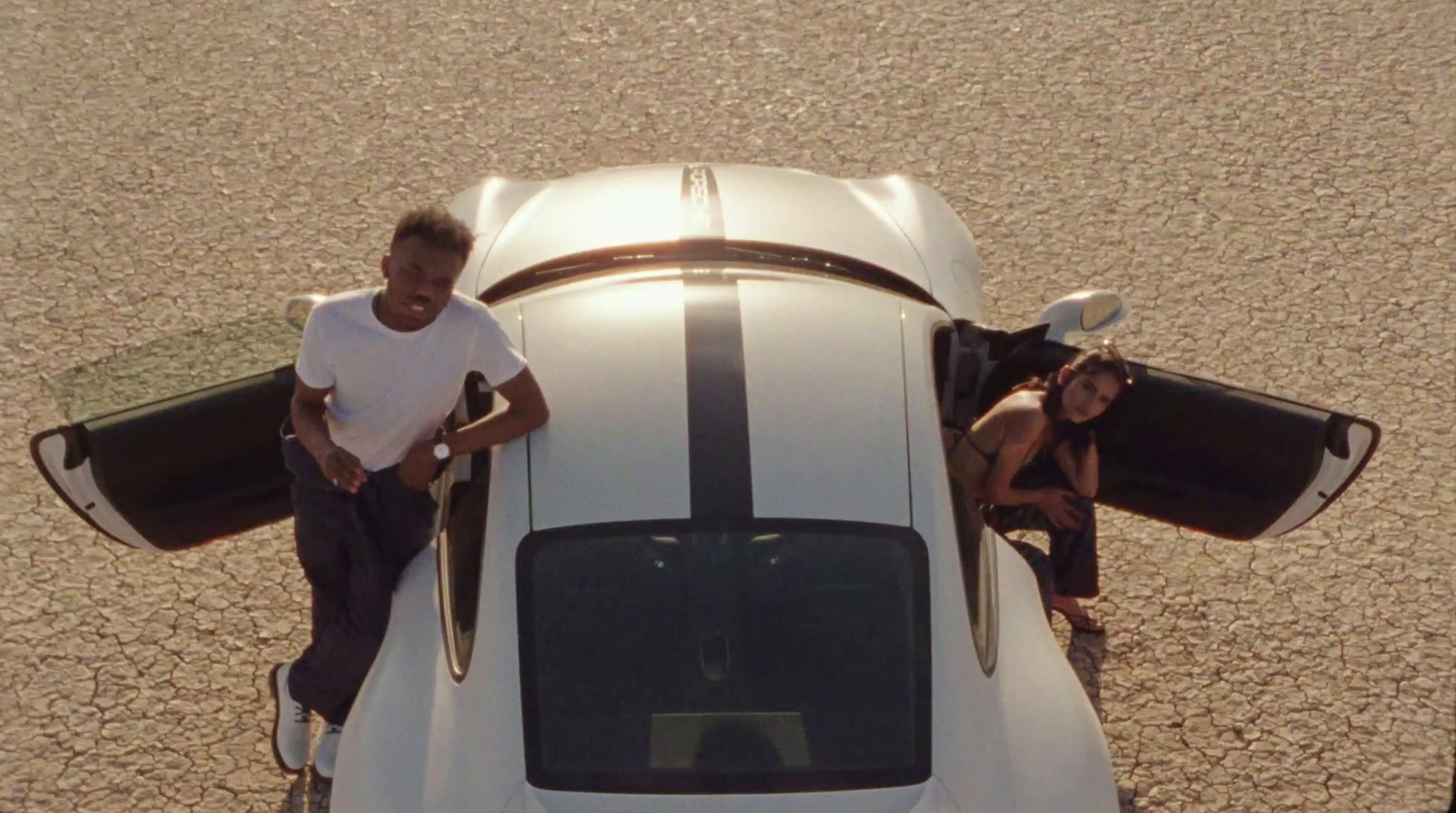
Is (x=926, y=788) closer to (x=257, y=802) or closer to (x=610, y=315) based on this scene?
(x=610, y=315)

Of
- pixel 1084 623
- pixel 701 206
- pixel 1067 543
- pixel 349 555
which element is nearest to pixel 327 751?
pixel 349 555

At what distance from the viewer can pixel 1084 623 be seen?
516 cm

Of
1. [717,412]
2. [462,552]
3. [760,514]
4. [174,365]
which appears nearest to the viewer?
[760,514]

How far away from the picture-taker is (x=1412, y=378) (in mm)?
6301

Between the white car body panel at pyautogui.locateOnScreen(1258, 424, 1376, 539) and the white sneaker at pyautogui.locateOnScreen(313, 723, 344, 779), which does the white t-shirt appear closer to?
the white sneaker at pyautogui.locateOnScreen(313, 723, 344, 779)

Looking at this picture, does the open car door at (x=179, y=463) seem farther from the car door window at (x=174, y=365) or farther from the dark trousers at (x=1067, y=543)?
the dark trousers at (x=1067, y=543)

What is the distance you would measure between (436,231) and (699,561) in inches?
40.6

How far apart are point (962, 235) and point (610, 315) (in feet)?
6.21

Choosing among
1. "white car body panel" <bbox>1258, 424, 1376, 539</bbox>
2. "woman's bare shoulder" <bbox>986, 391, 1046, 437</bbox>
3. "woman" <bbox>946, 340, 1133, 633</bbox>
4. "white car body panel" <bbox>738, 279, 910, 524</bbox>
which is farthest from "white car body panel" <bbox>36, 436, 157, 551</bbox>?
"white car body panel" <bbox>1258, 424, 1376, 539</bbox>

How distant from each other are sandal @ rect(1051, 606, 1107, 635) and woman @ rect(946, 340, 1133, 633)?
175 mm

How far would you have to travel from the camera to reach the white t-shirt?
153 inches

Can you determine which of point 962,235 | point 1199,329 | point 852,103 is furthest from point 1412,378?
point 852,103

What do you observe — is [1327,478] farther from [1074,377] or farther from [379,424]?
[379,424]

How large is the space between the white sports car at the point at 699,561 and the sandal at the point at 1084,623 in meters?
0.91
